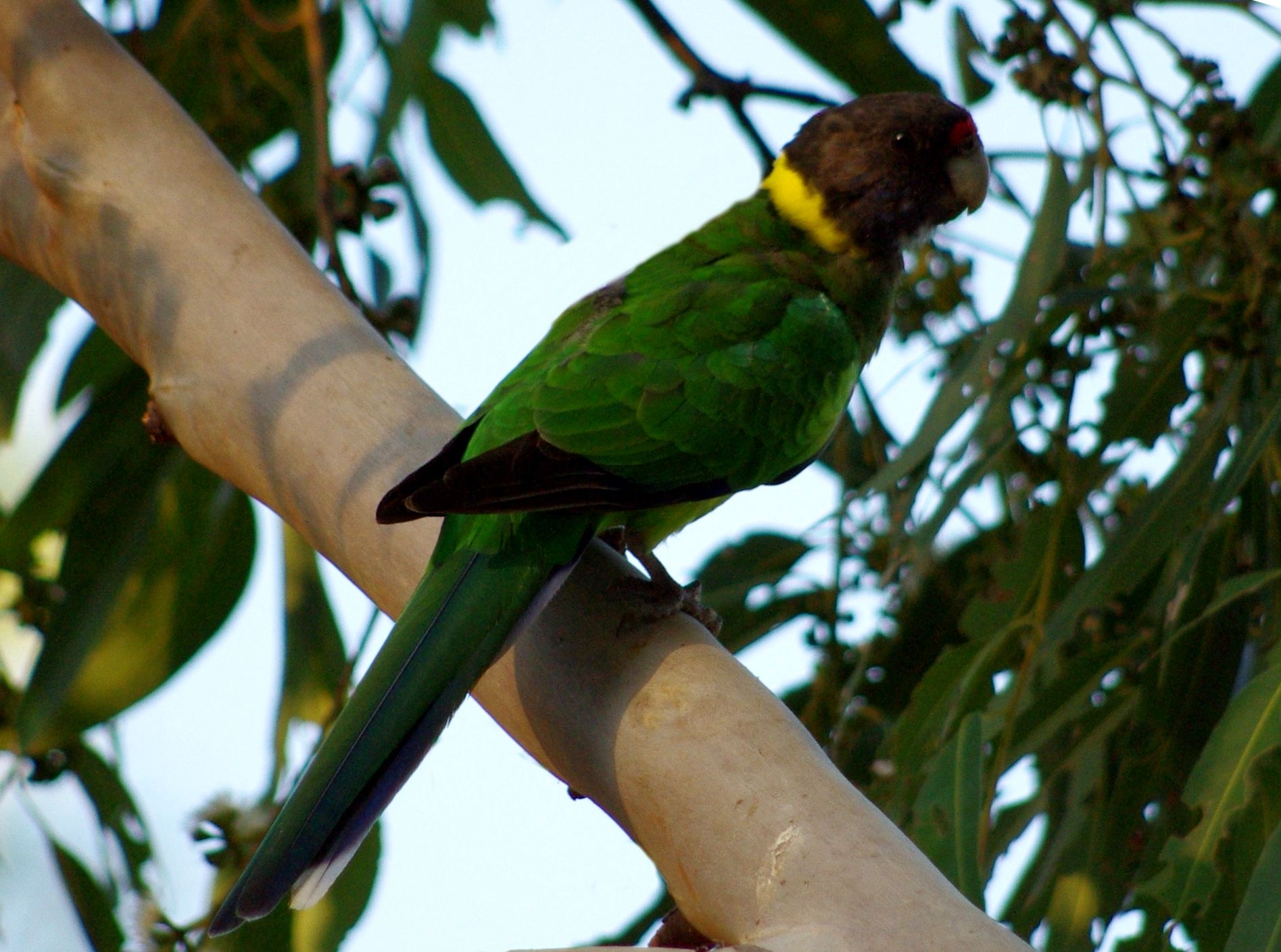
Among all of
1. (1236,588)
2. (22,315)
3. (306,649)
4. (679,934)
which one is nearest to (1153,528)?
(1236,588)

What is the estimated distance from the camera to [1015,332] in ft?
5.80

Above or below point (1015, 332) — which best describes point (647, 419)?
below

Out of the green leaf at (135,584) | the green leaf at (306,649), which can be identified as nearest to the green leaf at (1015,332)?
the green leaf at (306,649)

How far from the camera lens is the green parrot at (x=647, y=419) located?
1212 millimetres

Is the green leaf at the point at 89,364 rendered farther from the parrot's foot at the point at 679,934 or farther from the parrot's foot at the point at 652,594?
the parrot's foot at the point at 679,934

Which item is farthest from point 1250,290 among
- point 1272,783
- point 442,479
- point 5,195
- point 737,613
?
point 5,195

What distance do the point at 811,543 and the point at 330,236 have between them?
0.87 metres

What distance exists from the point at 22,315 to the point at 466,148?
744mm

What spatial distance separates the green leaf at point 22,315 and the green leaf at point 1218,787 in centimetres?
173

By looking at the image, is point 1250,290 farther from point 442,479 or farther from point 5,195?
point 5,195

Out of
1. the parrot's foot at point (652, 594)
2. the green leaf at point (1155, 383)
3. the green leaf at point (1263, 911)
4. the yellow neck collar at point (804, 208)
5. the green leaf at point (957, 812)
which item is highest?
the yellow neck collar at point (804, 208)

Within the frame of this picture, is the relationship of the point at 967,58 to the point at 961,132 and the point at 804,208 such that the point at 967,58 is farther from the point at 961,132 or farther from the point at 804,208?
the point at 804,208

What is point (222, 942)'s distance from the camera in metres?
1.80

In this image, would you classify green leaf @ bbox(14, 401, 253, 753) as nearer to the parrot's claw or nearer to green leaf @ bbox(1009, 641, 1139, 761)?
the parrot's claw
